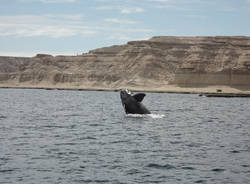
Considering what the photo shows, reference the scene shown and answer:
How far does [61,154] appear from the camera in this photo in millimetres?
22625

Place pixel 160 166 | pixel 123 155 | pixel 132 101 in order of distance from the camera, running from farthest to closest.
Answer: pixel 132 101, pixel 123 155, pixel 160 166

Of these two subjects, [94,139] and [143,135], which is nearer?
[94,139]

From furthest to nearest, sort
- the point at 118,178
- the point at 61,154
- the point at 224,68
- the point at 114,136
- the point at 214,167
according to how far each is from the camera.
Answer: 1. the point at 224,68
2. the point at 114,136
3. the point at 61,154
4. the point at 214,167
5. the point at 118,178

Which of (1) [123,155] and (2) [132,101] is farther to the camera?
(2) [132,101]

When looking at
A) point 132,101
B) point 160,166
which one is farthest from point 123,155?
point 132,101

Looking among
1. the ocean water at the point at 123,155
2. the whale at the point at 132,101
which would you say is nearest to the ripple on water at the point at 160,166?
the ocean water at the point at 123,155

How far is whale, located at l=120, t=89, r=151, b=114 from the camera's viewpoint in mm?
38881

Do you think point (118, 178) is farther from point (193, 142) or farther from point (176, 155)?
point (193, 142)

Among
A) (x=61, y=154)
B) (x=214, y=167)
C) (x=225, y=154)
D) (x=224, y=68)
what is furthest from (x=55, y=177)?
(x=224, y=68)

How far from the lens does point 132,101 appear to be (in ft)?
130

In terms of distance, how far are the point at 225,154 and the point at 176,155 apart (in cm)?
245

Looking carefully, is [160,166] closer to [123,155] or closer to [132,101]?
[123,155]

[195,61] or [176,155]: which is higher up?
[195,61]

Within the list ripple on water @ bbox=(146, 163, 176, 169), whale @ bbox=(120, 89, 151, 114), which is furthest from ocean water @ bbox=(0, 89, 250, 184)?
whale @ bbox=(120, 89, 151, 114)
